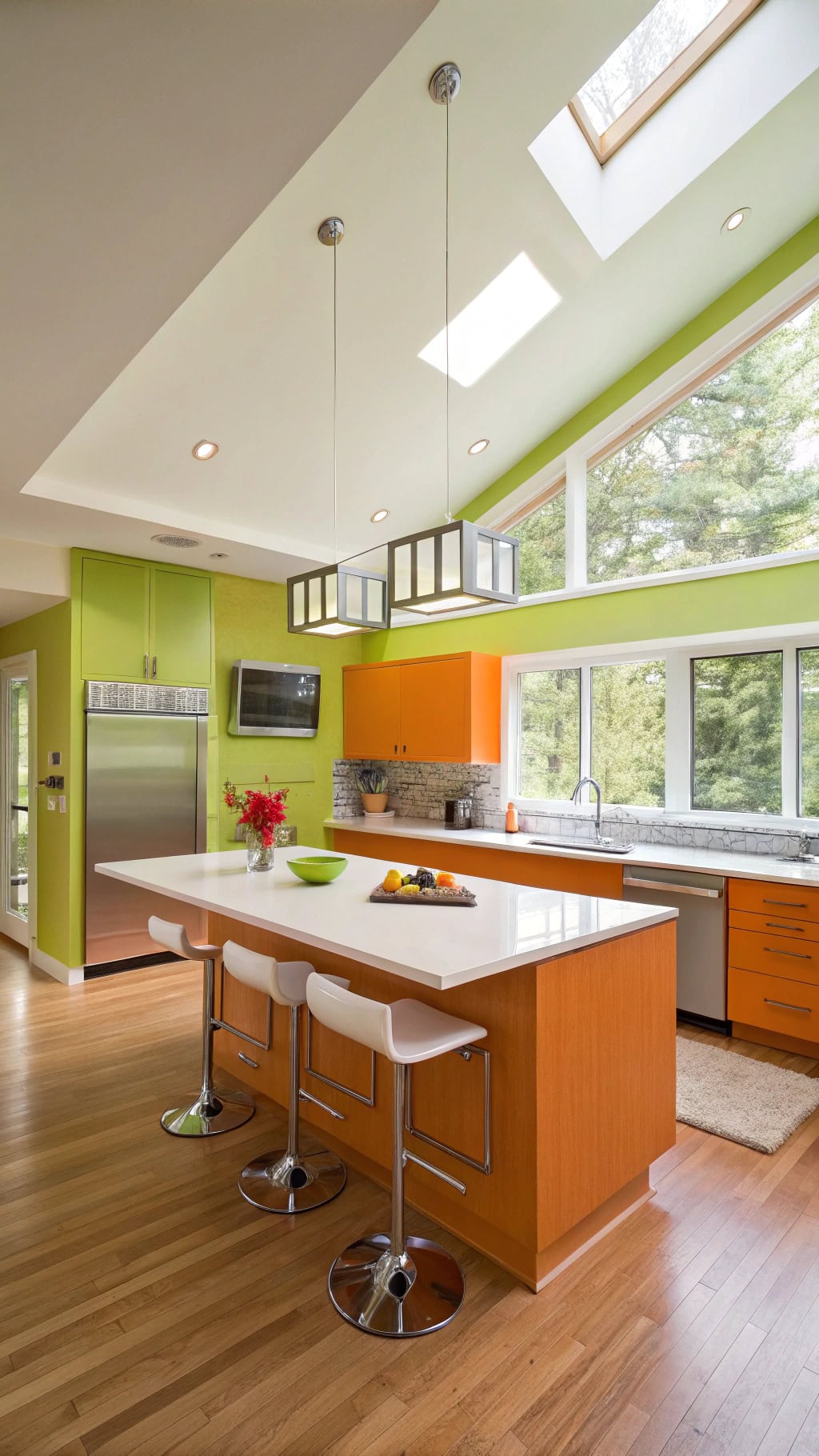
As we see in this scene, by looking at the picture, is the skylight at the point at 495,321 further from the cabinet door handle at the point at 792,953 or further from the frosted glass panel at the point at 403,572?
Result: the cabinet door handle at the point at 792,953

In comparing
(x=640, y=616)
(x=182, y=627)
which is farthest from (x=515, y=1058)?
(x=182, y=627)

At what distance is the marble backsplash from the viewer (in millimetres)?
4082

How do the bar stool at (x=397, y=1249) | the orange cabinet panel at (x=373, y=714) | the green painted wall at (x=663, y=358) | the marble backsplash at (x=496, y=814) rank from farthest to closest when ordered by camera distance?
the orange cabinet panel at (x=373, y=714) < the marble backsplash at (x=496, y=814) < the green painted wall at (x=663, y=358) < the bar stool at (x=397, y=1249)

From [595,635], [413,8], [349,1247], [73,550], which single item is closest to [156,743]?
[73,550]

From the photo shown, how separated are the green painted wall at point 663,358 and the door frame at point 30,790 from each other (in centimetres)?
336

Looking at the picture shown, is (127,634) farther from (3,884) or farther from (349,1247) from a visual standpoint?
(349,1247)

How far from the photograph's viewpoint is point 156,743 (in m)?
4.90

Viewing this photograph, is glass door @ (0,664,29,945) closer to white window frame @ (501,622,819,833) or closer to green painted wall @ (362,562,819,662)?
green painted wall @ (362,562,819,662)

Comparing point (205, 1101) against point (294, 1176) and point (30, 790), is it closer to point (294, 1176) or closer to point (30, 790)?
point (294, 1176)

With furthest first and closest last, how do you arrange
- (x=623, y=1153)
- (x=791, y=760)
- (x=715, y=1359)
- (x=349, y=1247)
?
(x=791, y=760)
(x=623, y=1153)
(x=349, y=1247)
(x=715, y=1359)

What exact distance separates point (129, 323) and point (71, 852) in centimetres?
328

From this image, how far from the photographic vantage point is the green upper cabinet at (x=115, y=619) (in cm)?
461

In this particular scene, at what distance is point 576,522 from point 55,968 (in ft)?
14.4

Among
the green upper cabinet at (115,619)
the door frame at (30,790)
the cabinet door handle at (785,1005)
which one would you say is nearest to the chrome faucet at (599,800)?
the cabinet door handle at (785,1005)
